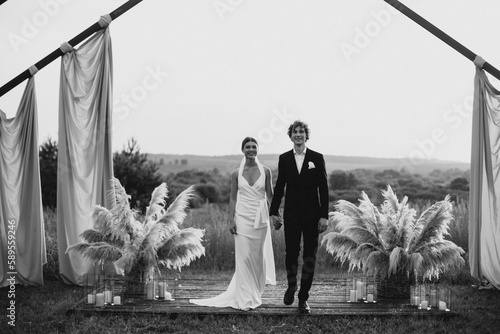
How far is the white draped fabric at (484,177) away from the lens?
330 inches

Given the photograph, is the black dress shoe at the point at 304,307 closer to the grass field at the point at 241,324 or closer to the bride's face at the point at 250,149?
the grass field at the point at 241,324

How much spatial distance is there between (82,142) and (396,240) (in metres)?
4.18

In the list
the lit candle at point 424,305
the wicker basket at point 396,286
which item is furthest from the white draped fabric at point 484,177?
the lit candle at point 424,305

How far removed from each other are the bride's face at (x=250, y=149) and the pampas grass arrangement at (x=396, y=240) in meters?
1.29

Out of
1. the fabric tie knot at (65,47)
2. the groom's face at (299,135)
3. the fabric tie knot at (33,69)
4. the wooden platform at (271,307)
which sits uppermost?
the fabric tie knot at (65,47)

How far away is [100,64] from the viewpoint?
8422 millimetres

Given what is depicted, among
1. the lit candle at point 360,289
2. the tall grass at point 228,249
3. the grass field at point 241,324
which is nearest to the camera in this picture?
the grass field at point 241,324

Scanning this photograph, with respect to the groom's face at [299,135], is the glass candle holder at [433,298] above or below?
below

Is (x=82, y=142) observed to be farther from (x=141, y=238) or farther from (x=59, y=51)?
(x=141, y=238)

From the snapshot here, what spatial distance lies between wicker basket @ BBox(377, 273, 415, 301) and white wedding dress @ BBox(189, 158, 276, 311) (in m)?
1.45

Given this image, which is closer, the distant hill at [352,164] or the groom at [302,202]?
the groom at [302,202]

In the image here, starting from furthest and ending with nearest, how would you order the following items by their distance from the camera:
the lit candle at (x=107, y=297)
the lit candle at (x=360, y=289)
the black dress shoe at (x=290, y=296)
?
the lit candle at (x=360, y=289) < the lit candle at (x=107, y=297) < the black dress shoe at (x=290, y=296)

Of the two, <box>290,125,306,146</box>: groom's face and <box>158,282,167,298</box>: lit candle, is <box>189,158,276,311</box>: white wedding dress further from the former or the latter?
<box>290,125,306,146</box>: groom's face

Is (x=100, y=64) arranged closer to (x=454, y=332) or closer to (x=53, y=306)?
(x=53, y=306)
